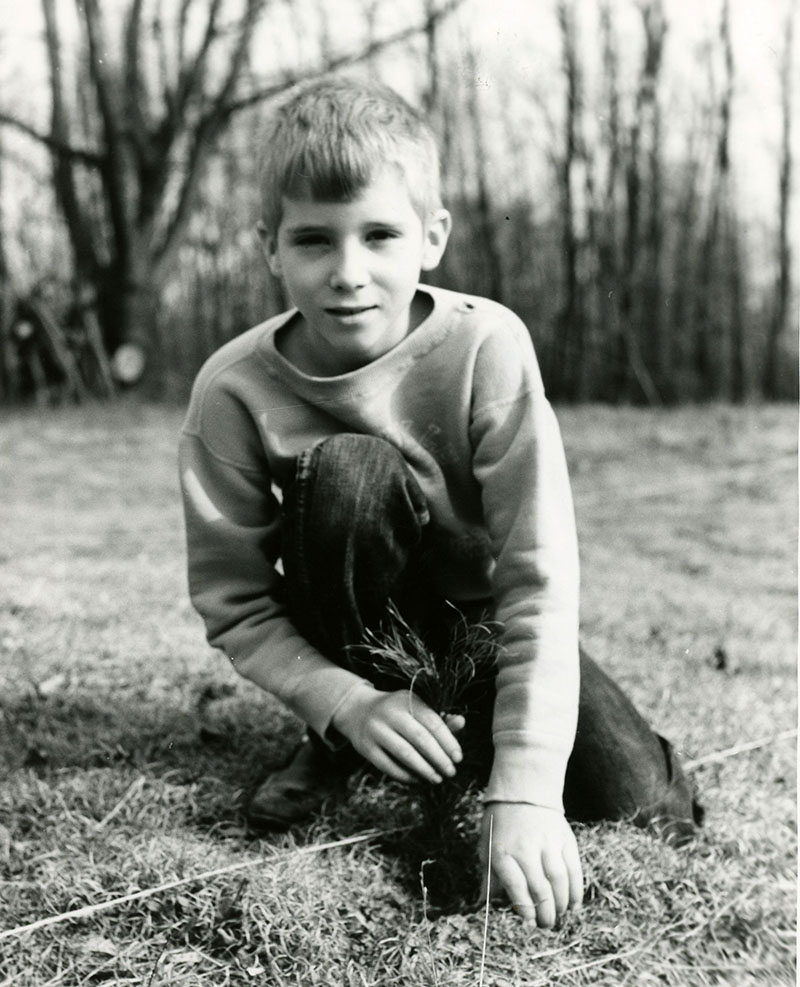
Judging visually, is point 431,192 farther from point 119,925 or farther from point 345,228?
point 119,925

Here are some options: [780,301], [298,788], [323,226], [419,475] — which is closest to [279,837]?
[298,788]

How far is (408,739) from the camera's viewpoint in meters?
1.32

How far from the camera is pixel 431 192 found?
1471 millimetres

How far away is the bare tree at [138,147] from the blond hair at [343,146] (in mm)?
4556

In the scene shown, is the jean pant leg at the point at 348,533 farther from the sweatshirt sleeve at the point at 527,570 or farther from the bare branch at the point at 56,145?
the bare branch at the point at 56,145

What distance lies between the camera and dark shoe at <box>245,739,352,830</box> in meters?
1.52

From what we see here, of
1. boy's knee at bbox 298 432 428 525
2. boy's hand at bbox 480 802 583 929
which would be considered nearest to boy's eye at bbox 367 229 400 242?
boy's knee at bbox 298 432 428 525

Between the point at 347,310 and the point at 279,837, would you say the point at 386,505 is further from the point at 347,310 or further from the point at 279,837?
the point at 279,837

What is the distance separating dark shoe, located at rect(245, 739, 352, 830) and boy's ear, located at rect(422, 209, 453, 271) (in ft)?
2.52

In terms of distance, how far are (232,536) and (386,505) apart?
0.81 ft

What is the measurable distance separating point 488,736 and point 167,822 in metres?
0.48

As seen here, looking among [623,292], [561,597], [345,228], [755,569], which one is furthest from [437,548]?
[623,292]

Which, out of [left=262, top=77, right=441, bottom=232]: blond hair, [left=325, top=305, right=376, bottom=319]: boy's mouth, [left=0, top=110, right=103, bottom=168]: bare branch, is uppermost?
[left=0, top=110, right=103, bottom=168]: bare branch

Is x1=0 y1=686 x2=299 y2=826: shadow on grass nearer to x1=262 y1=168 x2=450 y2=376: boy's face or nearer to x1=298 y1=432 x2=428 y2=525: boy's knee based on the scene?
x1=298 y1=432 x2=428 y2=525: boy's knee
